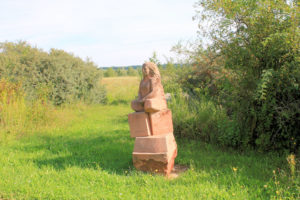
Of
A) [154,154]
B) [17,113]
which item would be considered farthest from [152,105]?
[17,113]

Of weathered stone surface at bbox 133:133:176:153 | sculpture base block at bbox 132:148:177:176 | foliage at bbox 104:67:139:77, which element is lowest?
sculpture base block at bbox 132:148:177:176

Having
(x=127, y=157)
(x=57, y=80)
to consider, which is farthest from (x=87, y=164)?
(x=57, y=80)

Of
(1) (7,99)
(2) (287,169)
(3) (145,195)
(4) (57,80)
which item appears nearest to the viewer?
(3) (145,195)

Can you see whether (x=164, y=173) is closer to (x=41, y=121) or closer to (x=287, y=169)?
(x=287, y=169)

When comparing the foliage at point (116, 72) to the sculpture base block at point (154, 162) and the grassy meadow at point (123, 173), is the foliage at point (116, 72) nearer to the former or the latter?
the grassy meadow at point (123, 173)

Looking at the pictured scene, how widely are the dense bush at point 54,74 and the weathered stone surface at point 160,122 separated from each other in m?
5.99

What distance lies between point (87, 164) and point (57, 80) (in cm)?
841

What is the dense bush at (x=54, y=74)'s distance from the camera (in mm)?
11031

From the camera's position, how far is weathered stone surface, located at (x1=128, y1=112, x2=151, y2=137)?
4.57 meters

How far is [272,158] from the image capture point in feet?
16.3

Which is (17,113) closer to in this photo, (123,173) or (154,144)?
(123,173)

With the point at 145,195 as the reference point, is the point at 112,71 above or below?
above

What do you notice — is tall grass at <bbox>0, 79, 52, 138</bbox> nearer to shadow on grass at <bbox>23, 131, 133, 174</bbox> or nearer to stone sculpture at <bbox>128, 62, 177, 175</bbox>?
shadow on grass at <bbox>23, 131, 133, 174</bbox>

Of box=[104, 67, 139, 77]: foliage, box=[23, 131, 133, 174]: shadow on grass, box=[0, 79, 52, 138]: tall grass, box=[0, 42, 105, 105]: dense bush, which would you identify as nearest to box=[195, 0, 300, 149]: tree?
box=[23, 131, 133, 174]: shadow on grass
